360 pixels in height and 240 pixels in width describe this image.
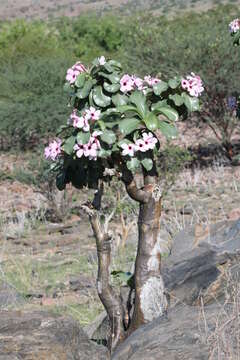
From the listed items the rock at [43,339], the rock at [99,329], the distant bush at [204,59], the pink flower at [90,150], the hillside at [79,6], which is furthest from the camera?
the hillside at [79,6]

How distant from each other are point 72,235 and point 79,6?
70.3 meters

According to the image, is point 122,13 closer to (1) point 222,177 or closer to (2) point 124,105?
(1) point 222,177

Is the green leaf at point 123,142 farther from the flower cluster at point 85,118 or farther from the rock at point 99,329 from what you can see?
the rock at point 99,329

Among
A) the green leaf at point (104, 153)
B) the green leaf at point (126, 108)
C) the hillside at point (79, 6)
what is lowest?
the green leaf at point (104, 153)

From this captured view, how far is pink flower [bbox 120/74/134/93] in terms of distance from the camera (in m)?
4.91

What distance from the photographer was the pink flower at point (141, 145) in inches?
189

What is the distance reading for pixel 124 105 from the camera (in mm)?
4852

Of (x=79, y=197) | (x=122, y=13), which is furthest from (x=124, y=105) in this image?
(x=122, y=13)

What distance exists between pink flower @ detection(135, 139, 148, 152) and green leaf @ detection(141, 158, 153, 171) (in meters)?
0.12

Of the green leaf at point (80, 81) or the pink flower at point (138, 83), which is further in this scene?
the pink flower at point (138, 83)

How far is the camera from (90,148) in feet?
15.5

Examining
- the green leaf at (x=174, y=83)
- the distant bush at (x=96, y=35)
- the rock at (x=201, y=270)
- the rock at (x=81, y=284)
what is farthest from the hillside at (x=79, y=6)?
the green leaf at (x=174, y=83)

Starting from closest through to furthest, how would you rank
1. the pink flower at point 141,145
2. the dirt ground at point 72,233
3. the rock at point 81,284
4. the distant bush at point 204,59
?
1. the pink flower at point 141,145
2. the dirt ground at point 72,233
3. the rock at point 81,284
4. the distant bush at point 204,59

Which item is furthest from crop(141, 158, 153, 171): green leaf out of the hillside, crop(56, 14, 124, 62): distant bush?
the hillside
